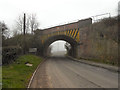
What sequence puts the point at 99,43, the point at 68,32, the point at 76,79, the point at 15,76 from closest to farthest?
the point at 76,79 < the point at 15,76 < the point at 99,43 < the point at 68,32

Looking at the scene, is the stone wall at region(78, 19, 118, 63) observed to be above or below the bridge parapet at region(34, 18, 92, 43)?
below

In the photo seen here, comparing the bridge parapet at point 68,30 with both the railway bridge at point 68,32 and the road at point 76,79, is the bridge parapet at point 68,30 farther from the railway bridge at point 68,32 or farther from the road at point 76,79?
the road at point 76,79

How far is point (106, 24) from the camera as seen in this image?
742 inches

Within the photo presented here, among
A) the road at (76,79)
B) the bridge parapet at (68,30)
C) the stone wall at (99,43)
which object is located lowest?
the road at (76,79)

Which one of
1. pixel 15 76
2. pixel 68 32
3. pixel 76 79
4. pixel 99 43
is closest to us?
pixel 76 79

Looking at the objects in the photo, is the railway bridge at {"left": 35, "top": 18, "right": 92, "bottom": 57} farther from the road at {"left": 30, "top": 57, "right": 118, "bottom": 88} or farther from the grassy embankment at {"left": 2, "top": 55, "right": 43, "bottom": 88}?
the grassy embankment at {"left": 2, "top": 55, "right": 43, "bottom": 88}

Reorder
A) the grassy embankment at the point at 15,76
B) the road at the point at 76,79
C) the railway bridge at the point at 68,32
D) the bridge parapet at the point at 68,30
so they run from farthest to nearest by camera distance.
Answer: the railway bridge at the point at 68,32 → the bridge parapet at the point at 68,30 → the road at the point at 76,79 → the grassy embankment at the point at 15,76

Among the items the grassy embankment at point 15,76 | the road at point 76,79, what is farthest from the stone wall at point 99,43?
the grassy embankment at point 15,76

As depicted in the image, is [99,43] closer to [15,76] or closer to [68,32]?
[68,32]

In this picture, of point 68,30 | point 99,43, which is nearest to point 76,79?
point 99,43

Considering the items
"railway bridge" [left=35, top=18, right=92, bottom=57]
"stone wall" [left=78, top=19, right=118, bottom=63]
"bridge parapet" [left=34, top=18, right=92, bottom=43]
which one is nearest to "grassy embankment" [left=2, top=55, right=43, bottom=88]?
"stone wall" [left=78, top=19, right=118, bottom=63]

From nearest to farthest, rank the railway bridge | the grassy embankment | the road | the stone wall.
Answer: the grassy embankment, the road, the stone wall, the railway bridge

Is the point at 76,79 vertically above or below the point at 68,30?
below

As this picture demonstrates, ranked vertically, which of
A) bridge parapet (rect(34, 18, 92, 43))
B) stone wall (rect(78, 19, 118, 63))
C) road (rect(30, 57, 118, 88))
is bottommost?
road (rect(30, 57, 118, 88))
